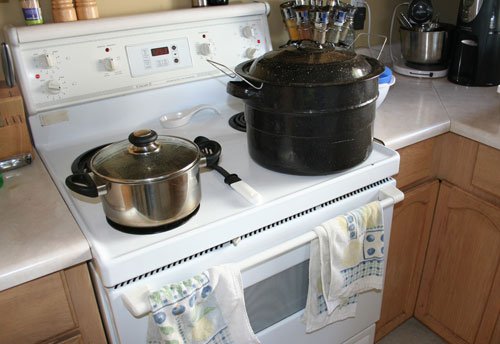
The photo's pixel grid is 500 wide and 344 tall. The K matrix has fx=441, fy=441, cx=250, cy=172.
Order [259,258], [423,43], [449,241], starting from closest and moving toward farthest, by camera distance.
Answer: [259,258], [449,241], [423,43]

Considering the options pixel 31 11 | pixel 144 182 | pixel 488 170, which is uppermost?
pixel 31 11

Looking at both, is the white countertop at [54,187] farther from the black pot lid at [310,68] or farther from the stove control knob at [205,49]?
the stove control knob at [205,49]

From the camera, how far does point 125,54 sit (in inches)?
46.6

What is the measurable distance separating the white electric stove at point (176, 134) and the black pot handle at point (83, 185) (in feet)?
0.30

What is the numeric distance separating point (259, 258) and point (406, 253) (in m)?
0.73

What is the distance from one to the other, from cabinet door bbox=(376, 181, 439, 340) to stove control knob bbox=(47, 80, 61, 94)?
97cm

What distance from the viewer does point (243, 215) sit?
0.84 meters

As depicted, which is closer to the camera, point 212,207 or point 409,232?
point 212,207

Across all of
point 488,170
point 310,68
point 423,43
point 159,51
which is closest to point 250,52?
point 159,51

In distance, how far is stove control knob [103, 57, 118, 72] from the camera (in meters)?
1.15

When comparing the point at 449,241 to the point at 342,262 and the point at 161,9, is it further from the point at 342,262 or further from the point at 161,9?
the point at 161,9

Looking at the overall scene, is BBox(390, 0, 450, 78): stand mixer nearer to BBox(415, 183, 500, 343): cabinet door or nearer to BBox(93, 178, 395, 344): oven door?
BBox(415, 183, 500, 343): cabinet door

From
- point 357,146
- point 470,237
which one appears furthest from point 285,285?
point 470,237

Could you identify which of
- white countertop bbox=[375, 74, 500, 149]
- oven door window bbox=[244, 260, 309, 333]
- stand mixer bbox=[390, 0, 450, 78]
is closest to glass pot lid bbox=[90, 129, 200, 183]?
oven door window bbox=[244, 260, 309, 333]
